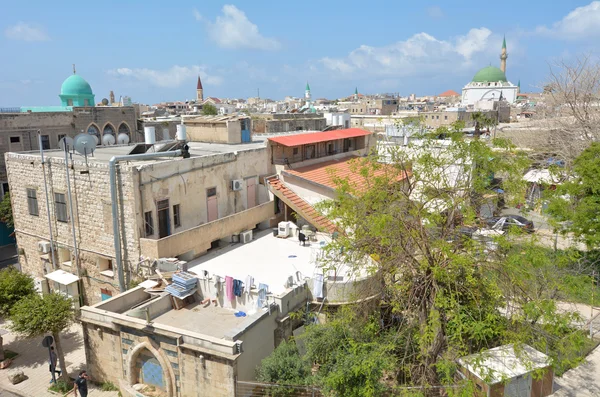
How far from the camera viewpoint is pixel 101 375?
43.0ft

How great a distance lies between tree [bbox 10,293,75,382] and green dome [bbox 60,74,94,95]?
38695mm

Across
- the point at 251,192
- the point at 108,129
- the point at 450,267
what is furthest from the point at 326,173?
the point at 108,129

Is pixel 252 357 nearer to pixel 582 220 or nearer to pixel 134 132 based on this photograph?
pixel 582 220

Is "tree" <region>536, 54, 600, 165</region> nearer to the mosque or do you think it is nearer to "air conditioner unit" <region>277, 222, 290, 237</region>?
"air conditioner unit" <region>277, 222, 290, 237</region>

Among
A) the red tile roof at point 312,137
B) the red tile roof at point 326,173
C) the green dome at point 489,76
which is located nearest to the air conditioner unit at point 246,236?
the red tile roof at point 326,173

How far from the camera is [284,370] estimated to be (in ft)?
36.7

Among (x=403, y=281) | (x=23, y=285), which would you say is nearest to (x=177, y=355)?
(x=403, y=281)

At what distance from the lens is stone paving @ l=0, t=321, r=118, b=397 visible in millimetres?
13094

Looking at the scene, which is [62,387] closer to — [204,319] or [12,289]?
[12,289]

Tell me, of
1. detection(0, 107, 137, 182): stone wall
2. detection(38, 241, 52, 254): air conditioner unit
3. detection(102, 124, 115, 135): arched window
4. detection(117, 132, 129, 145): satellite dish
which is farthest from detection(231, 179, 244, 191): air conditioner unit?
detection(102, 124, 115, 135): arched window

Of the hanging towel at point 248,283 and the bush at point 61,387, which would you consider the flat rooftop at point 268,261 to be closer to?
the hanging towel at point 248,283

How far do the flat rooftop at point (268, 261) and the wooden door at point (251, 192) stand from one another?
5.98ft

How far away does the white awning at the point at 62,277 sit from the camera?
16.3 m

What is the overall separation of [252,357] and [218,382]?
1.12 metres
